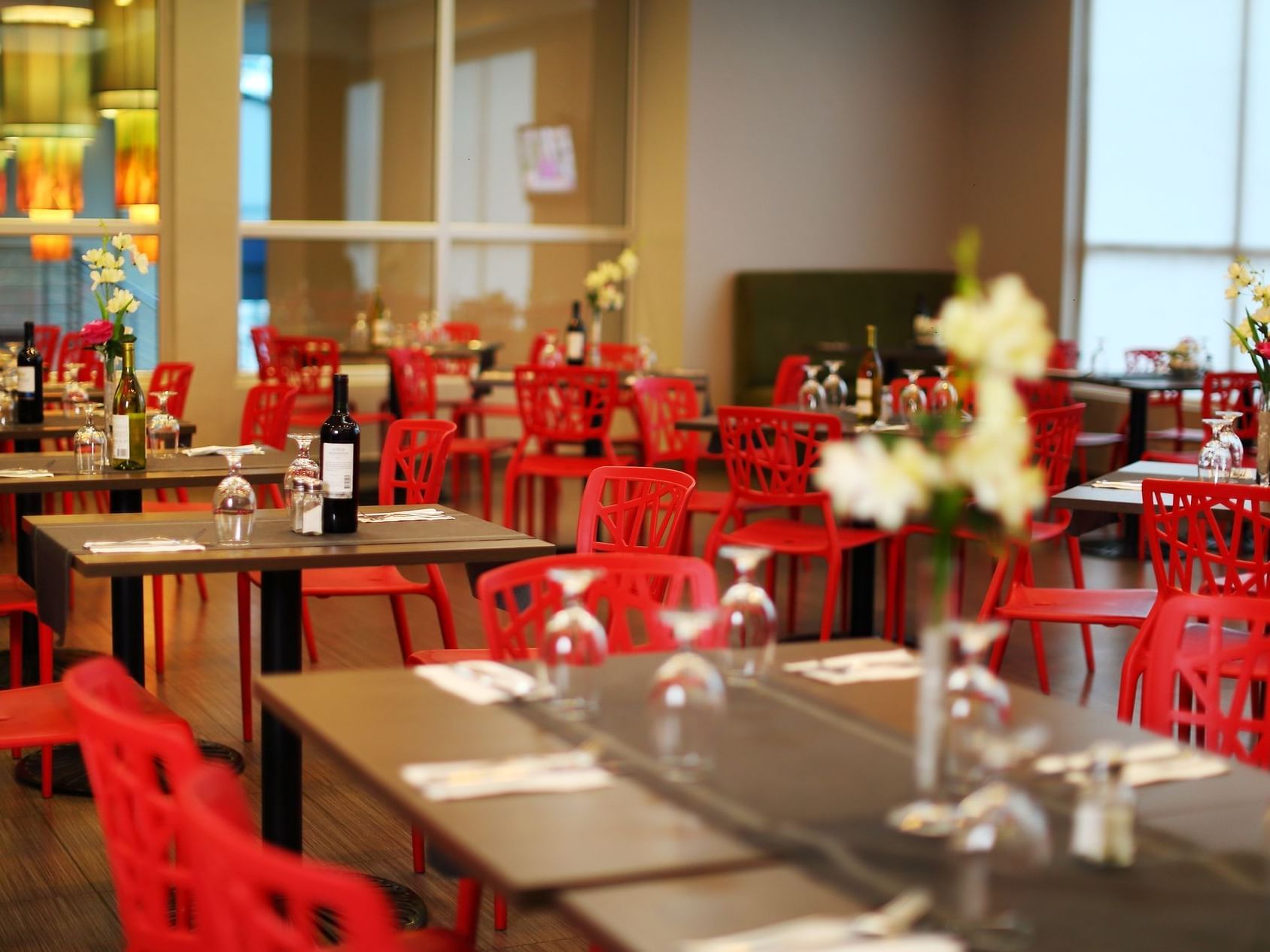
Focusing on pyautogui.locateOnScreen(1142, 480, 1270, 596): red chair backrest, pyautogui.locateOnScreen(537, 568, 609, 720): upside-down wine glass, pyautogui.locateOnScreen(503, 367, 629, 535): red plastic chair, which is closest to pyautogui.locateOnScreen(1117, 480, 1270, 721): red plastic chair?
pyautogui.locateOnScreen(1142, 480, 1270, 596): red chair backrest

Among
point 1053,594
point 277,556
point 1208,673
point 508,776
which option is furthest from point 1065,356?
point 508,776

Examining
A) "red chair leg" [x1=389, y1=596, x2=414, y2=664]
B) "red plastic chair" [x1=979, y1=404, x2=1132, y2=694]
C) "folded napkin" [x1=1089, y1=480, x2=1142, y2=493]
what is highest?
"folded napkin" [x1=1089, y1=480, x2=1142, y2=493]

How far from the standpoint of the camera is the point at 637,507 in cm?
394

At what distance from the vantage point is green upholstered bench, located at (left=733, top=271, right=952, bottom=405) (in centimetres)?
1157

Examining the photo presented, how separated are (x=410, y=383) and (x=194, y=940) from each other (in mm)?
6641

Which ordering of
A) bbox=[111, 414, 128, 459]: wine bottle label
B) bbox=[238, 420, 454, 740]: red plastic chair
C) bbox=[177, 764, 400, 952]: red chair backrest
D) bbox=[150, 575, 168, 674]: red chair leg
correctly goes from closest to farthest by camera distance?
bbox=[177, 764, 400, 952]: red chair backrest < bbox=[111, 414, 128, 459]: wine bottle label < bbox=[238, 420, 454, 740]: red plastic chair < bbox=[150, 575, 168, 674]: red chair leg

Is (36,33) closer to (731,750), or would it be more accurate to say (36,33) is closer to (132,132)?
(132,132)

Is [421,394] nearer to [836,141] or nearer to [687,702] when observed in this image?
[836,141]

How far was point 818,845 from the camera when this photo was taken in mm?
1727

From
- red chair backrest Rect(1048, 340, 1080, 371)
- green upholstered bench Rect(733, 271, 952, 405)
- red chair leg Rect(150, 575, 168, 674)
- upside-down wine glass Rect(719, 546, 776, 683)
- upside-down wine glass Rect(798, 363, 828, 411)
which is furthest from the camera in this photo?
green upholstered bench Rect(733, 271, 952, 405)

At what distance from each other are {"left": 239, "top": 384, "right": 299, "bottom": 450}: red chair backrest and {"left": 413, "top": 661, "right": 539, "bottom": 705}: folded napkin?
3.58m

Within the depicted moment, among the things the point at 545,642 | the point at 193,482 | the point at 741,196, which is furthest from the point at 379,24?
the point at 545,642

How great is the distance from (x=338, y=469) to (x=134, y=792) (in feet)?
5.49

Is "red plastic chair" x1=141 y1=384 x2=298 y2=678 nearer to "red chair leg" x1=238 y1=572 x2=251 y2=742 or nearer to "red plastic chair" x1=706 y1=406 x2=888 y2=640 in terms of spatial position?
"red chair leg" x1=238 y1=572 x2=251 y2=742
